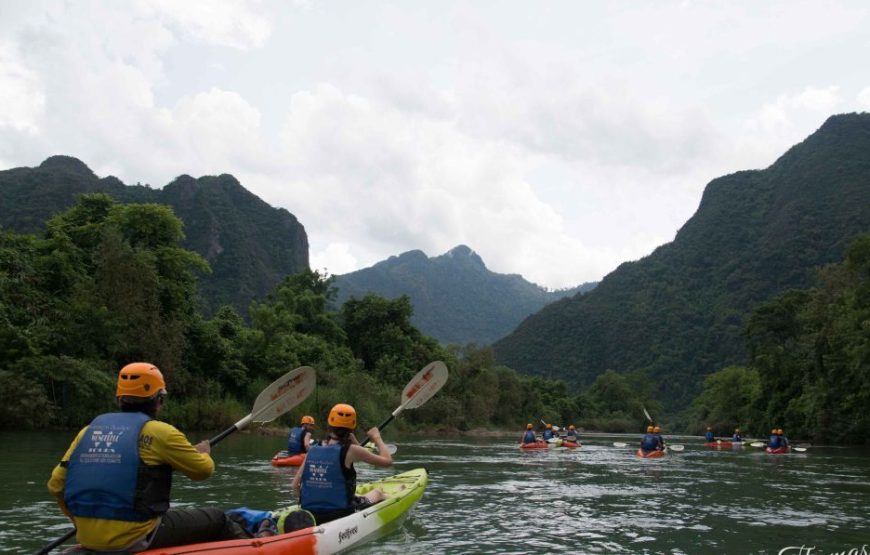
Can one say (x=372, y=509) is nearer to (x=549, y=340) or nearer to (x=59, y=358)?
(x=59, y=358)

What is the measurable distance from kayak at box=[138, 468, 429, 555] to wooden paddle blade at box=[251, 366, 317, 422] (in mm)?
1224

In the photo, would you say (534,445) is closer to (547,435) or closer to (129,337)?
(547,435)

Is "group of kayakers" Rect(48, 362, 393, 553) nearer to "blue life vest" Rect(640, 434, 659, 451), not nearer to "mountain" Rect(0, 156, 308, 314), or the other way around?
"blue life vest" Rect(640, 434, 659, 451)

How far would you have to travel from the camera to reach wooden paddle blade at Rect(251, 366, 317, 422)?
8191 mm

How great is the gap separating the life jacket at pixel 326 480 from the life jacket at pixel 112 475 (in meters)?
2.79

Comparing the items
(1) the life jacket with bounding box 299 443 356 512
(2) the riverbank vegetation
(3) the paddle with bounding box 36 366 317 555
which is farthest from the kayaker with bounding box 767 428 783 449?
(1) the life jacket with bounding box 299 443 356 512

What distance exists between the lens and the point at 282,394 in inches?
335

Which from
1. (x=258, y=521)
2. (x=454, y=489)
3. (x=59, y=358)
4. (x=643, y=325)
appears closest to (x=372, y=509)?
(x=258, y=521)

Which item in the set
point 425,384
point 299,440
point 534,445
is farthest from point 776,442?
point 425,384

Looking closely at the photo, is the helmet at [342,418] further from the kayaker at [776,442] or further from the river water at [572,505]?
the kayaker at [776,442]

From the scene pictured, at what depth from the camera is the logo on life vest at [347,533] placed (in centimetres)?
693

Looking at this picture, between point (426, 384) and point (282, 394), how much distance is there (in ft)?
13.2

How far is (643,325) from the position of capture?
335 ft

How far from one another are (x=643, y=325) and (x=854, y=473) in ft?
284
